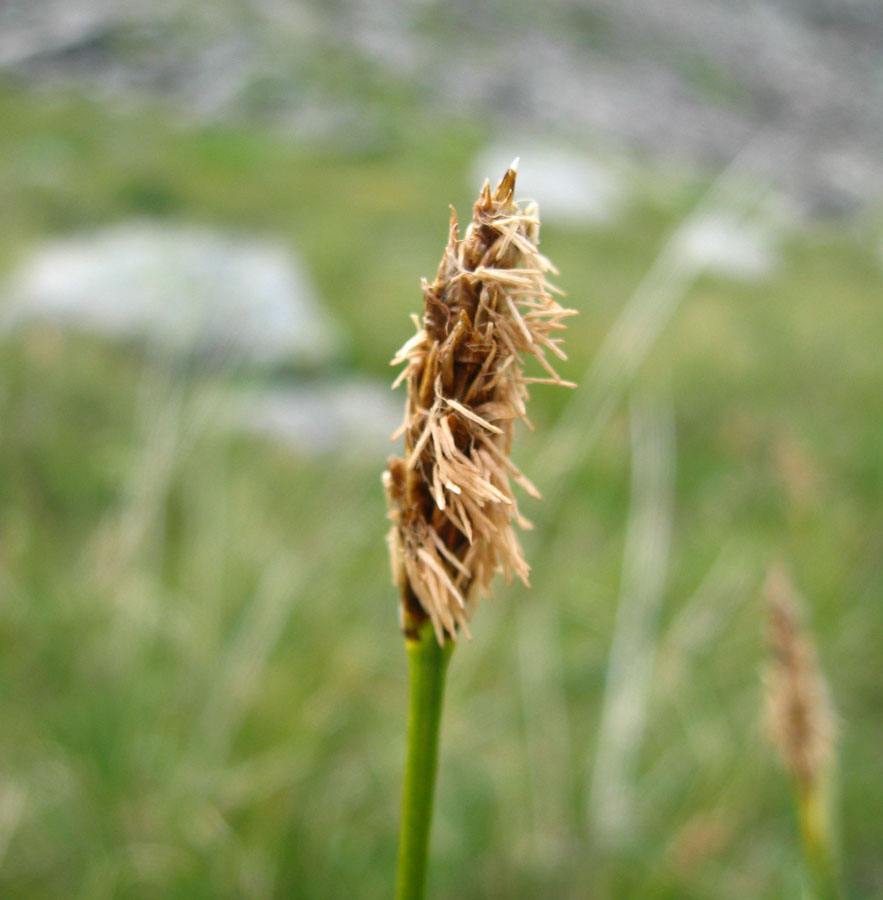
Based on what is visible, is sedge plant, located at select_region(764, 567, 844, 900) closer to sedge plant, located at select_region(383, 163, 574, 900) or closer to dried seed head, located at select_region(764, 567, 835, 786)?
dried seed head, located at select_region(764, 567, 835, 786)

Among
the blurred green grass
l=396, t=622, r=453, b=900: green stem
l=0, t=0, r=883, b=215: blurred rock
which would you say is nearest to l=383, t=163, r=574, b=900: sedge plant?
l=396, t=622, r=453, b=900: green stem

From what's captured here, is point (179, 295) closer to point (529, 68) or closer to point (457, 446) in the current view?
point (457, 446)

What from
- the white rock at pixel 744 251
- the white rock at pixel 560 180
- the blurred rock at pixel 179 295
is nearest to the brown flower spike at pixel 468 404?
the blurred rock at pixel 179 295

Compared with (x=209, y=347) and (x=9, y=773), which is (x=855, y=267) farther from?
(x=9, y=773)

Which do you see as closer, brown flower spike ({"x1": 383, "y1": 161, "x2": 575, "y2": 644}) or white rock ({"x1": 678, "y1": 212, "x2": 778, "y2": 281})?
brown flower spike ({"x1": 383, "y1": 161, "x2": 575, "y2": 644})

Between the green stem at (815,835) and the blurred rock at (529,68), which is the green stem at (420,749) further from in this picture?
the blurred rock at (529,68)

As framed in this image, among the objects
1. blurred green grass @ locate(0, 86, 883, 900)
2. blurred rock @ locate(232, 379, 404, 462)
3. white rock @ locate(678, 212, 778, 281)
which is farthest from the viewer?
white rock @ locate(678, 212, 778, 281)

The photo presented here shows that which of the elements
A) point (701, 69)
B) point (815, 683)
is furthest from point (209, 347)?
point (701, 69)
